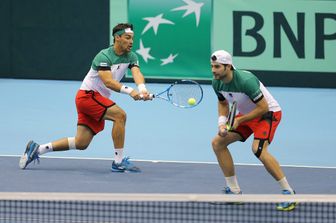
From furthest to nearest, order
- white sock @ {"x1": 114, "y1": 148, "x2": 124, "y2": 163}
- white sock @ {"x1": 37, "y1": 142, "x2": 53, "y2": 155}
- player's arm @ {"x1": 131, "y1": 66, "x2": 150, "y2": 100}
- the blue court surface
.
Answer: white sock @ {"x1": 37, "y1": 142, "x2": 53, "y2": 155} → white sock @ {"x1": 114, "y1": 148, "x2": 124, "y2": 163} → the blue court surface → player's arm @ {"x1": 131, "y1": 66, "x2": 150, "y2": 100}

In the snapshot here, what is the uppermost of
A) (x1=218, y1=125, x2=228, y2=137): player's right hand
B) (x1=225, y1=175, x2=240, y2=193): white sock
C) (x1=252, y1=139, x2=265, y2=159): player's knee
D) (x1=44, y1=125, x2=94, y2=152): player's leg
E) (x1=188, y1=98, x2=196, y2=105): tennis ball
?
(x1=188, y1=98, x2=196, y2=105): tennis ball

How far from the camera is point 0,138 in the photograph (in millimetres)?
11773

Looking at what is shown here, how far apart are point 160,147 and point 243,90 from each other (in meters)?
3.42

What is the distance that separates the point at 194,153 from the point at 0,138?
8.27ft

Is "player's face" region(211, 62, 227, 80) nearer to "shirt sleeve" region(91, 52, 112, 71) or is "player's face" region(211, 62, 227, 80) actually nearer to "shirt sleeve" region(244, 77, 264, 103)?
"shirt sleeve" region(244, 77, 264, 103)

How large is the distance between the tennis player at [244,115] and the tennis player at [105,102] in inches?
54.5

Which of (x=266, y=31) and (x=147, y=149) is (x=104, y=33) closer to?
(x=266, y=31)

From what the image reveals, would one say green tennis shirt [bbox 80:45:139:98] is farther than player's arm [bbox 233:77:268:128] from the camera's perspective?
Yes

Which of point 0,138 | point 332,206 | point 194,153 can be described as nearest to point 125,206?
point 332,206

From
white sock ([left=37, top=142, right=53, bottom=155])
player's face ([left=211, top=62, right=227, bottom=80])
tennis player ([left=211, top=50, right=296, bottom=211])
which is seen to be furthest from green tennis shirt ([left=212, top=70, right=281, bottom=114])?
white sock ([left=37, top=142, right=53, bottom=155])

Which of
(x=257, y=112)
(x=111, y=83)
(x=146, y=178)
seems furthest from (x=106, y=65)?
(x=257, y=112)

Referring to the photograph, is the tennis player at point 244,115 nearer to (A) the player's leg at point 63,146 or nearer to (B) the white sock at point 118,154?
(B) the white sock at point 118,154

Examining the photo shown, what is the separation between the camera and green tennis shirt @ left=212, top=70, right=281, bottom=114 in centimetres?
804

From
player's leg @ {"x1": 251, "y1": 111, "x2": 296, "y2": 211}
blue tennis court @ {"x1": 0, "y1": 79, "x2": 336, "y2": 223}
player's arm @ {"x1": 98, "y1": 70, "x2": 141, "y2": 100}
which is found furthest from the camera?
player's arm @ {"x1": 98, "y1": 70, "x2": 141, "y2": 100}
